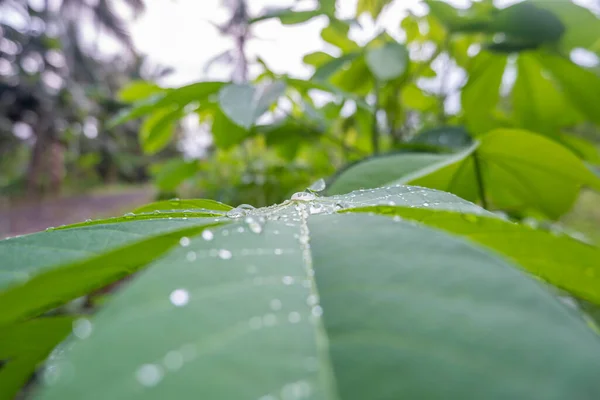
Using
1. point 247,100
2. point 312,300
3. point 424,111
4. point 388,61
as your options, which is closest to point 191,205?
point 312,300

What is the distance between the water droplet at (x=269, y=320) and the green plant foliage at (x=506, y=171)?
32 centimetres

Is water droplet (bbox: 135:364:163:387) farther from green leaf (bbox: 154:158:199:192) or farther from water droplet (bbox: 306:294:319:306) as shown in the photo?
green leaf (bbox: 154:158:199:192)

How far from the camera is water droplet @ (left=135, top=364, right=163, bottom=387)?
14 centimetres

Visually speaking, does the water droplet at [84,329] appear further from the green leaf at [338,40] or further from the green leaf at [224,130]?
the green leaf at [338,40]

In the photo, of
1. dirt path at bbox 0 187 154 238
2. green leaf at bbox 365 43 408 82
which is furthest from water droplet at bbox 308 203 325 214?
dirt path at bbox 0 187 154 238

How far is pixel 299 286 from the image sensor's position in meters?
0.20

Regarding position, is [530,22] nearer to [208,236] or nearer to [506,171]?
[506,171]

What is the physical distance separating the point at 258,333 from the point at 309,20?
97cm

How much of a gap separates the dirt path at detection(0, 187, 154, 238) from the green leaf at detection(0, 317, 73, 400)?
22.7 ft

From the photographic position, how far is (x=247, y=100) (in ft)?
2.52

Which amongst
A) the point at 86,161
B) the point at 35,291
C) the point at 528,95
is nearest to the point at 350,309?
the point at 35,291

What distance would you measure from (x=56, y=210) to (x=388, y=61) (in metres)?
10.3

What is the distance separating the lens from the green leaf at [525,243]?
0.25m

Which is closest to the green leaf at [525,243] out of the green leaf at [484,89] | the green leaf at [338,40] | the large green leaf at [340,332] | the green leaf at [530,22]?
the large green leaf at [340,332]
